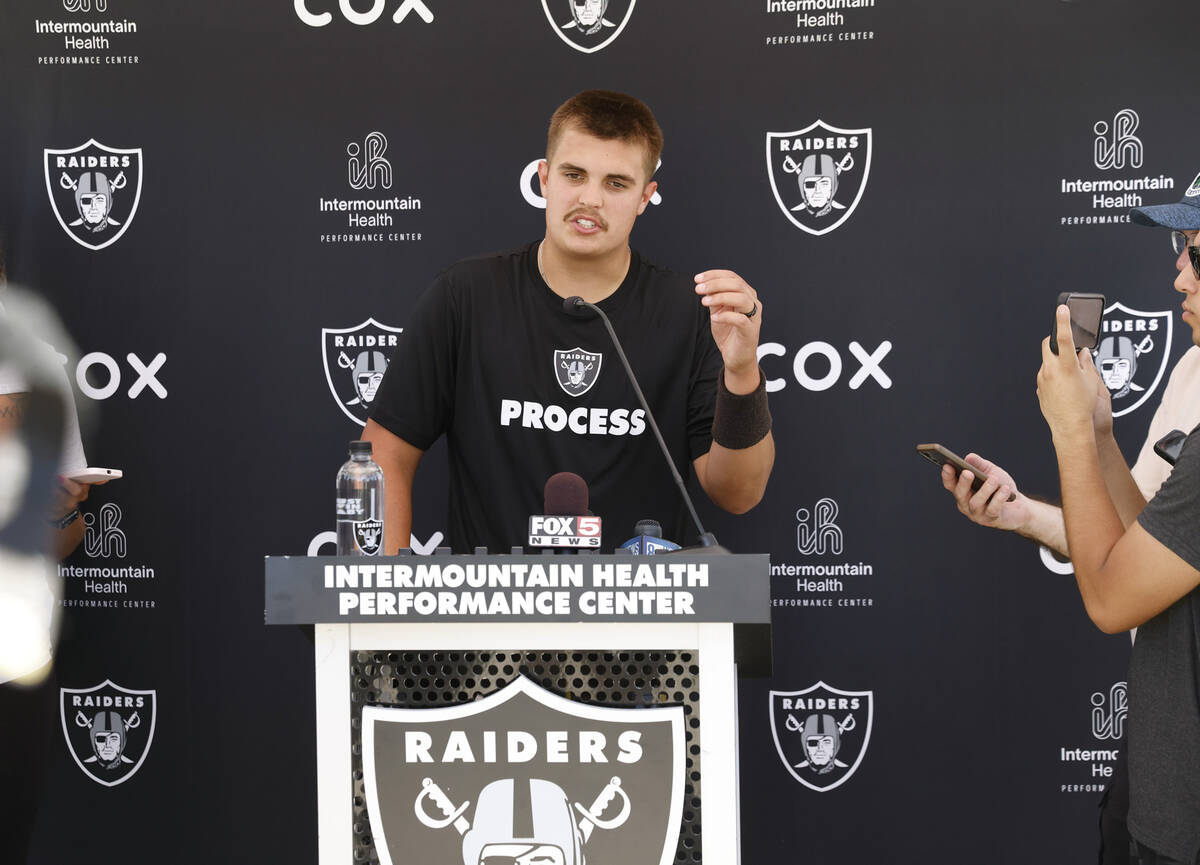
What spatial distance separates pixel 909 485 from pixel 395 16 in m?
1.78

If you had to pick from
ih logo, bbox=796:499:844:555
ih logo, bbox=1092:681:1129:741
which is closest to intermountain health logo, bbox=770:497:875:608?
ih logo, bbox=796:499:844:555

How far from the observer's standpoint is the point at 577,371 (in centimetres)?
249

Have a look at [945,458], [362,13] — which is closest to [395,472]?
[945,458]

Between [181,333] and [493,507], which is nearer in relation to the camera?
[493,507]

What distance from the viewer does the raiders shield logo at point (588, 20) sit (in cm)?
290

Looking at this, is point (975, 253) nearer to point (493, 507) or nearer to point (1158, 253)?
→ point (1158, 253)

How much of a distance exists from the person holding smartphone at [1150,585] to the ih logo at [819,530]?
1.11 m

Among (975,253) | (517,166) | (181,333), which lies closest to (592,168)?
(517,166)

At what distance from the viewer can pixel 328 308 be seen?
9.81 feet

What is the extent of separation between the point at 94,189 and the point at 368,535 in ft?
6.26

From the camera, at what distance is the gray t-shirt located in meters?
1.53

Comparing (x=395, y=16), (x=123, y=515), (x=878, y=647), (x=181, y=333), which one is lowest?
(x=878, y=647)

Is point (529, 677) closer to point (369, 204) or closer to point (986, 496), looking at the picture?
point (986, 496)

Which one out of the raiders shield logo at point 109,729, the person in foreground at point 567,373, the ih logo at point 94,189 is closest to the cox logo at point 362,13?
the ih logo at point 94,189
